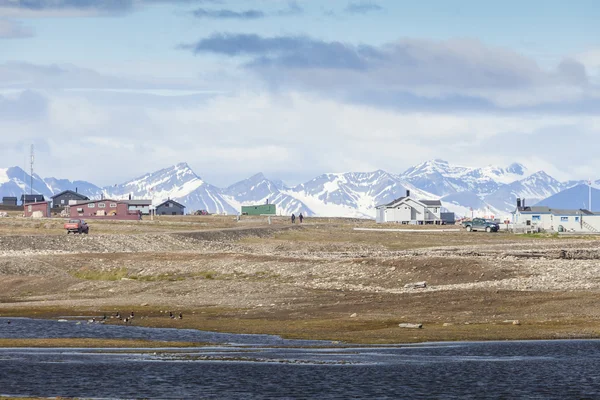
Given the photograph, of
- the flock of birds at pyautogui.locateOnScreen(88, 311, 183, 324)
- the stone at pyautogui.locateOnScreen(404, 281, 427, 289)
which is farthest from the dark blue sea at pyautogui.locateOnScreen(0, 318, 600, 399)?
the stone at pyautogui.locateOnScreen(404, 281, 427, 289)

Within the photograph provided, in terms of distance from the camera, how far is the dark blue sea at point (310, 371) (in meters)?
39.8

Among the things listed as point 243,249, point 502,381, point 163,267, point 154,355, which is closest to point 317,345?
point 154,355

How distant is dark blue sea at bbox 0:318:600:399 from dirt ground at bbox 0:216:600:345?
4.17 metres

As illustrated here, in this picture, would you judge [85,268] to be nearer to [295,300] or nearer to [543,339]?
[295,300]

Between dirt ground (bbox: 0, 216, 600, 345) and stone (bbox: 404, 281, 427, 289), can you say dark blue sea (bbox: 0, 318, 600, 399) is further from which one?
stone (bbox: 404, 281, 427, 289)

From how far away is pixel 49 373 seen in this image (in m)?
44.4

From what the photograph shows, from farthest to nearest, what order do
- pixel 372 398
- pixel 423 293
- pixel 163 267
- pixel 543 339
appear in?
pixel 163 267 < pixel 423 293 < pixel 543 339 < pixel 372 398

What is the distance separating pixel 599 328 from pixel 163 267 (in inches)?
1854

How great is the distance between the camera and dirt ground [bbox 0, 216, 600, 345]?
59.8 m

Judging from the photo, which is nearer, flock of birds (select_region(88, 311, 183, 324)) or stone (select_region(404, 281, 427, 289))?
flock of birds (select_region(88, 311, 183, 324))

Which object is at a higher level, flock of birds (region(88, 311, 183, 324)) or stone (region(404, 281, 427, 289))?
stone (region(404, 281, 427, 289))

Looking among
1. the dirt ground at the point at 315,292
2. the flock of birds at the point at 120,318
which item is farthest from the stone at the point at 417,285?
the flock of birds at the point at 120,318

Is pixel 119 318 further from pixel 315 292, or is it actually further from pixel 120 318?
pixel 315 292

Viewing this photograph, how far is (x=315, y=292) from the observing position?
77438 millimetres
